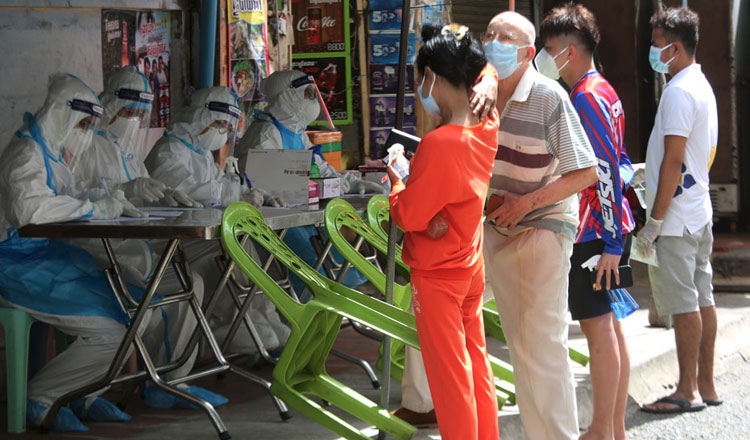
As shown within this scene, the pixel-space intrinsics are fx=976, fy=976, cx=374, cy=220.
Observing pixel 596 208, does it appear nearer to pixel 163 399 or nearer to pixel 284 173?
pixel 284 173

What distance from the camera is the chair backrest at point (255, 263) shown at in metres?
3.96

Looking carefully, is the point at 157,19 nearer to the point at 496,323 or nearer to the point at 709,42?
the point at 496,323

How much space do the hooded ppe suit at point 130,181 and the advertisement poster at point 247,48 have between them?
63.8 inches

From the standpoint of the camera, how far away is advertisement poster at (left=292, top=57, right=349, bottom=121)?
8484 mm

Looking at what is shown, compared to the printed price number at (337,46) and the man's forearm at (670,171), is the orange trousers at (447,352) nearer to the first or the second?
the man's forearm at (670,171)

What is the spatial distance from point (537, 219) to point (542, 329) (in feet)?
1.31

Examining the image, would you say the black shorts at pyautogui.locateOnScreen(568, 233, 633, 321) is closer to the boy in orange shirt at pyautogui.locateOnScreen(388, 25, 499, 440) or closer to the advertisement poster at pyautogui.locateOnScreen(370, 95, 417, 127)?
the boy in orange shirt at pyautogui.locateOnScreen(388, 25, 499, 440)

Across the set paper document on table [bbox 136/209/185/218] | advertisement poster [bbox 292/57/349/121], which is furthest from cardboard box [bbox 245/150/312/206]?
advertisement poster [bbox 292/57/349/121]

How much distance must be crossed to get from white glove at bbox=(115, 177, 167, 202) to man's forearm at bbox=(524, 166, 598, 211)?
2.15m

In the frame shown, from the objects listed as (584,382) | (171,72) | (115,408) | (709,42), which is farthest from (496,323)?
(709,42)

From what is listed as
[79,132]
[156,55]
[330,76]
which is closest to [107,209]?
[79,132]

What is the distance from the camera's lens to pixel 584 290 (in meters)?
3.95

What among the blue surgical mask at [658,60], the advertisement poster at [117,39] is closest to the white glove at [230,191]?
the advertisement poster at [117,39]

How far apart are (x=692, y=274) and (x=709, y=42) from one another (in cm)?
507
